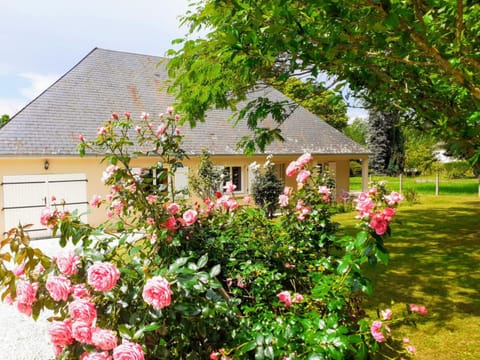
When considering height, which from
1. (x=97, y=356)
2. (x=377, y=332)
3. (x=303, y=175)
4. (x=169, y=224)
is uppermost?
(x=303, y=175)

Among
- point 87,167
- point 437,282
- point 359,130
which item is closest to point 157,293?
point 437,282

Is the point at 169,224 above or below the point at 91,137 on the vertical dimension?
below

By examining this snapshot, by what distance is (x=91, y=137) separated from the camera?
42.5ft

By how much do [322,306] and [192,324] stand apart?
1.12 m

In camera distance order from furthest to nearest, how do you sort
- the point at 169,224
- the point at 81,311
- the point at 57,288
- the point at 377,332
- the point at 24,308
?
the point at 169,224, the point at 377,332, the point at 24,308, the point at 57,288, the point at 81,311

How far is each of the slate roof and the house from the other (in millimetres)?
30

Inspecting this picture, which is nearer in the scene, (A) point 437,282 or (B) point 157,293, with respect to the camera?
(B) point 157,293

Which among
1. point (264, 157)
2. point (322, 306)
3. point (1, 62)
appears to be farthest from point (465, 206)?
point (1, 62)

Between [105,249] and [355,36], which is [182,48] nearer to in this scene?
[355,36]

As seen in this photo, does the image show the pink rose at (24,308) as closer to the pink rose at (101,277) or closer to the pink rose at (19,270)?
the pink rose at (19,270)

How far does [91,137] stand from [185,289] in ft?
41.2

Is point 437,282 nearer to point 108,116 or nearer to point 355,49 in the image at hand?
point 355,49

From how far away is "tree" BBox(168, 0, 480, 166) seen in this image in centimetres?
310

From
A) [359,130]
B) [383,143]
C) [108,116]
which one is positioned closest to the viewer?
[108,116]
